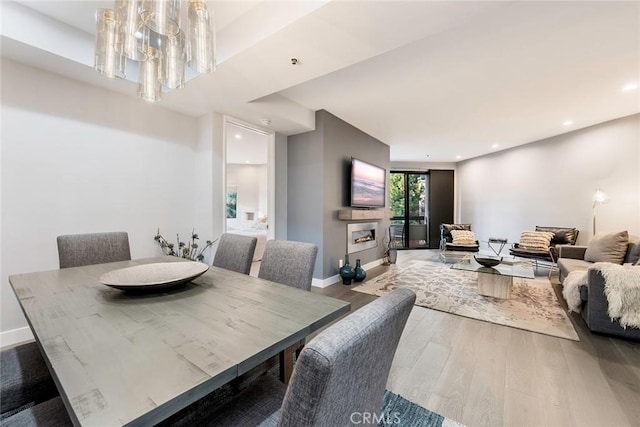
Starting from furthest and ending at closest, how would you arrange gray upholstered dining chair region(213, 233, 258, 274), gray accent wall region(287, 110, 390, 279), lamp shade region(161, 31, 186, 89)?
gray accent wall region(287, 110, 390, 279) → gray upholstered dining chair region(213, 233, 258, 274) → lamp shade region(161, 31, 186, 89)

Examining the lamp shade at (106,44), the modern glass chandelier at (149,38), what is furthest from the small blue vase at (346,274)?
the lamp shade at (106,44)

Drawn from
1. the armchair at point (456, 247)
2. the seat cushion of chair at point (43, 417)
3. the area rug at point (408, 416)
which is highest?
the seat cushion of chair at point (43, 417)

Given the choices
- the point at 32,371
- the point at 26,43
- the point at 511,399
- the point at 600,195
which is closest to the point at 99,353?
the point at 32,371

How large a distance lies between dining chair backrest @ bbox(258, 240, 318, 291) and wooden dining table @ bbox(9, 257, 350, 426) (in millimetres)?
229

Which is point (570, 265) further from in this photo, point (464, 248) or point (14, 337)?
point (14, 337)

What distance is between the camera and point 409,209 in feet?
25.1

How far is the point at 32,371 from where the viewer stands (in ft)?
3.52

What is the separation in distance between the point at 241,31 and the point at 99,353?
2.18 m

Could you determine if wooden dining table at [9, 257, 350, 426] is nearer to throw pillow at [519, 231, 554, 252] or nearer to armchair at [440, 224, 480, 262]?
armchair at [440, 224, 480, 262]

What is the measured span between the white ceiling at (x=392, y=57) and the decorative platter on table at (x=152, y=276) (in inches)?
64.5

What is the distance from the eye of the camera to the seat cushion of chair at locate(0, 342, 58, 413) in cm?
99

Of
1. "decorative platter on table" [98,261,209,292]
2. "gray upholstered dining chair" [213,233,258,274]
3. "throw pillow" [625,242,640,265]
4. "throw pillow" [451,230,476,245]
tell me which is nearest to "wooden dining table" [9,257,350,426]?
"decorative platter on table" [98,261,209,292]

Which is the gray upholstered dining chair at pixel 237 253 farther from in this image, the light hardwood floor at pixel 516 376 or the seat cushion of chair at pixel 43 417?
the light hardwood floor at pixel 516 376

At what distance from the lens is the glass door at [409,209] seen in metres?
7.61
